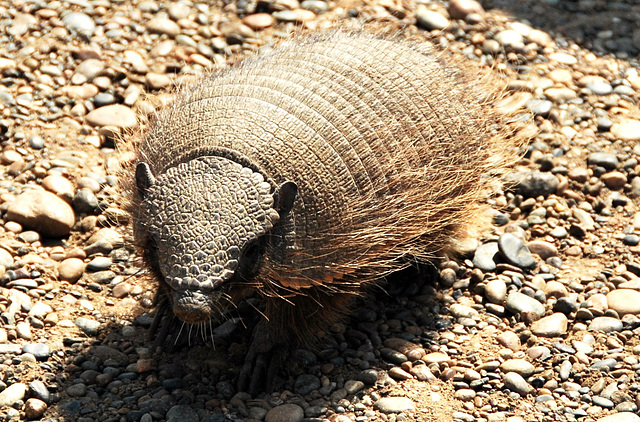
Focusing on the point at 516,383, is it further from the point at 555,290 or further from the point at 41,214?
the point at 41,214

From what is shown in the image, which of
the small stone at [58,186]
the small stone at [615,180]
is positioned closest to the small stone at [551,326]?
the small stone at [615,180]

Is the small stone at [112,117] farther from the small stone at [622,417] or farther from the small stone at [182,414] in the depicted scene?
the small stone at [622,417]

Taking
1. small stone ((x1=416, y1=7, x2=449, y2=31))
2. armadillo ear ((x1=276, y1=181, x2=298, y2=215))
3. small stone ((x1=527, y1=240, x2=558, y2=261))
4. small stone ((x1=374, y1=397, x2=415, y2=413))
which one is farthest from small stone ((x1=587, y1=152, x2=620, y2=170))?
armadillo ear ((x1=276, y1=181, x2=298, y2=215))

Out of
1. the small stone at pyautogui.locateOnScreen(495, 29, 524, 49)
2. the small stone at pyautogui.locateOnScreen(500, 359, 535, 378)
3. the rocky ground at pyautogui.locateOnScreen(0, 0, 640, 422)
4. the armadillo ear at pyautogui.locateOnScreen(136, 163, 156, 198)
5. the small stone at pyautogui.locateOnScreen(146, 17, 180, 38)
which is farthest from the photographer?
the small stone at pyautogui.locateOnScreen(495, 29, 524, 49)

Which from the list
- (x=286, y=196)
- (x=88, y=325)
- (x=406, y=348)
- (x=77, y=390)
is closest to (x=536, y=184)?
(x=406, y=348)

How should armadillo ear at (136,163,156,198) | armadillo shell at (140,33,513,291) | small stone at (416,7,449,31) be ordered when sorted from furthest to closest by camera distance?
small stone at (416,7,449,31), armadillo shell at (140,33,513,291), armadillo ear at (136,163,156,198)

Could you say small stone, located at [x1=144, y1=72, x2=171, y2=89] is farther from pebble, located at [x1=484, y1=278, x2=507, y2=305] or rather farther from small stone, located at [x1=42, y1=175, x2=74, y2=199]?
pebble, located at [x1=484, y1=278, x2=507, y2=305]
